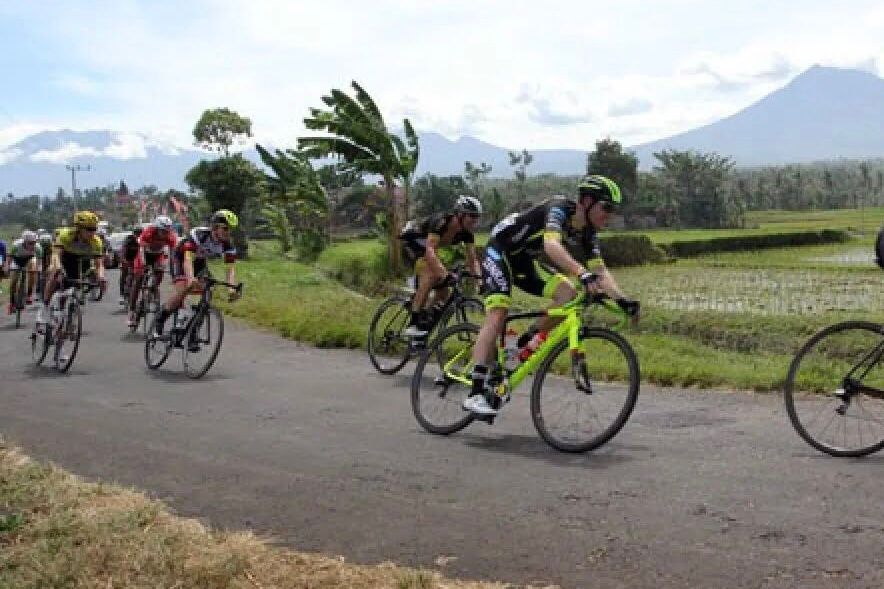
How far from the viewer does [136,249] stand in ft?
52.2

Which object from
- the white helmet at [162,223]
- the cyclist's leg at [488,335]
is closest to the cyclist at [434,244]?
the cyclist's leg at [488,335]

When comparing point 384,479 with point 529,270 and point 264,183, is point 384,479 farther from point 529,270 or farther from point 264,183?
point 264,183

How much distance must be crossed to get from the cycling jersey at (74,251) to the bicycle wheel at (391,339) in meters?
3.82

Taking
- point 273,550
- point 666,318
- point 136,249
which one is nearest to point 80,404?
point 273,550

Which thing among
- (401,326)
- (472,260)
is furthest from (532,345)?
(401,326)

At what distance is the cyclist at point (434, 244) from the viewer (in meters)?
8.43

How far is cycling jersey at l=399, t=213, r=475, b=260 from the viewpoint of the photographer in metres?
8.64

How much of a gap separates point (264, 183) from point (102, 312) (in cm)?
2297

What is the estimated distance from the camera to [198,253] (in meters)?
10.7

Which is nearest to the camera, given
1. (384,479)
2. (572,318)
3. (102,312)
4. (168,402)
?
(384,479)

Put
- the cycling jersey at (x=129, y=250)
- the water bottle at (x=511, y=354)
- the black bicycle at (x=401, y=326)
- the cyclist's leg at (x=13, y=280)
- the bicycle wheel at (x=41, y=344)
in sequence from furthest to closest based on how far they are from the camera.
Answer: the cyclist's leg at (x=13, y=280), the cycling jersey at (x=129, y=250), the bicycle wheel at (x=41, y=344), the black bicycle at (x=401, y=326), the water bottle at (x=511, y=354)

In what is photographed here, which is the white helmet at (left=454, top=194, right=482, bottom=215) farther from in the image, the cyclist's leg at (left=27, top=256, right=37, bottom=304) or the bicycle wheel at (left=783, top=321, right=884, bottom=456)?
the cyclist's leg at (left=27, top=256, right=37, bottom=304)

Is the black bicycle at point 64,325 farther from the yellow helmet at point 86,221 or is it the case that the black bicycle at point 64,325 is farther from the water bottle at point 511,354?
the water bottle at point 511,354

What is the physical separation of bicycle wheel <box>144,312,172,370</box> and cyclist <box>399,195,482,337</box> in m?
2.94
